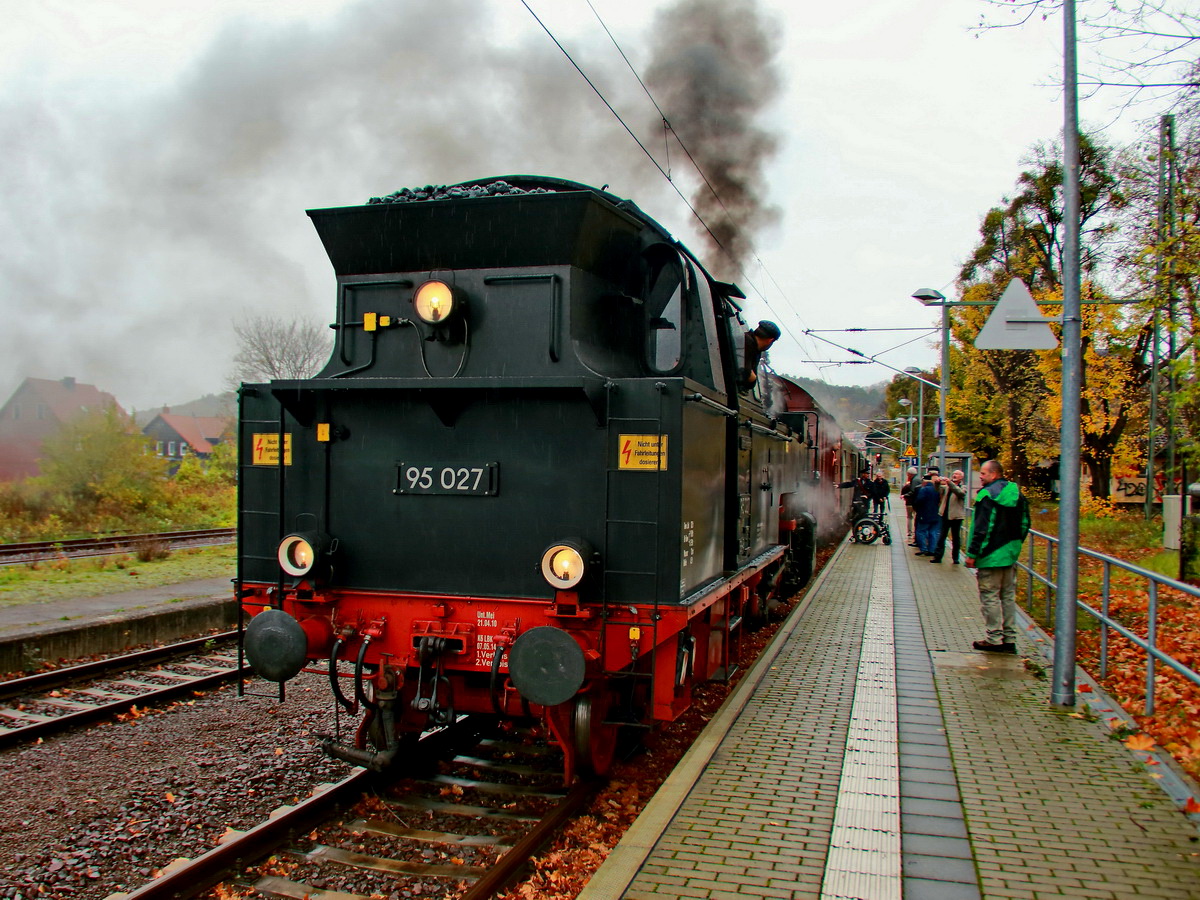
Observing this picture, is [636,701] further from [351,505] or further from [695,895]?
[351,505]

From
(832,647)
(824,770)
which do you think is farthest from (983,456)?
(824,770)

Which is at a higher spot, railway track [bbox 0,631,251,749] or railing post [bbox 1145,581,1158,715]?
railing post [bbox 1145,581,1158,715]

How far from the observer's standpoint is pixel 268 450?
5055 mm

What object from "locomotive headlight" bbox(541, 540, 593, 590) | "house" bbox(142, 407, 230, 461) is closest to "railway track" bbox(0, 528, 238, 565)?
"locomotive headlight" bbox(541, 540, 593, 590)

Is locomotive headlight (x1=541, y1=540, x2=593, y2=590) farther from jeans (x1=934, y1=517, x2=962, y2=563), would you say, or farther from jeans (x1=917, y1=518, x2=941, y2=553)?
jeans (x1=917, y1=518, x2=941, y2=553)

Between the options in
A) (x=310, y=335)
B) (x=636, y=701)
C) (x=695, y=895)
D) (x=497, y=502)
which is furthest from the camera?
(x=310, y=335)

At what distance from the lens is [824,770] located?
4.96 meters

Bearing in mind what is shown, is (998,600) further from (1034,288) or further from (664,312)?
(1034,288)

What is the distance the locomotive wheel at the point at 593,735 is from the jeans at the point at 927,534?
43.6 feet

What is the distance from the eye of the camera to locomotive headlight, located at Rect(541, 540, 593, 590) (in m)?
4.27

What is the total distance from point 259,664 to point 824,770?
3225mm

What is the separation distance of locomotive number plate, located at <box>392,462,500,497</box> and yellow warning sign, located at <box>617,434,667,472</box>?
0.73 metres

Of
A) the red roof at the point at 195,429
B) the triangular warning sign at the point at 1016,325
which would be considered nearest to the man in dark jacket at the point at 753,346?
the triangular warning sign at the point at 1016,325

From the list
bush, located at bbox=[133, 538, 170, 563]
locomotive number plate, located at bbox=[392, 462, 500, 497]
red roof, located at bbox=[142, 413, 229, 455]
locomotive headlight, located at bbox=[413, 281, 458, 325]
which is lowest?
bush, located at bbox=[133, 538, 170, 563]
